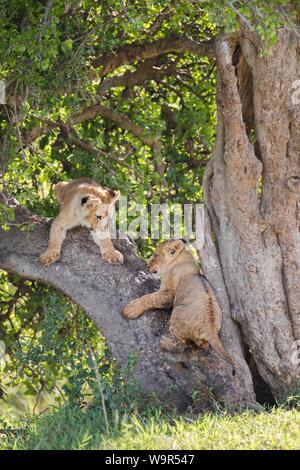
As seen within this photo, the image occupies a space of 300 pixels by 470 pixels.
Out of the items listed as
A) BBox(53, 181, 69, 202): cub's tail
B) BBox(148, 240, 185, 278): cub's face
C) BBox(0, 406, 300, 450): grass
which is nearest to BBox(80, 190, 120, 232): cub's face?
BBox(148, 240, 185, 278): cub's face

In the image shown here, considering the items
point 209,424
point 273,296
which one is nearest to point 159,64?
point 273,296

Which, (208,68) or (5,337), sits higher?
(208,68)

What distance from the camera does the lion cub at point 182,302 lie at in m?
7.94

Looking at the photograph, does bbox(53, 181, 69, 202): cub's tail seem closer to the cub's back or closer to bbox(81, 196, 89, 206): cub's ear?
bbox(81, 196, 89, 206): cub's ear

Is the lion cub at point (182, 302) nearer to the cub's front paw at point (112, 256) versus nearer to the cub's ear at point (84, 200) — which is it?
the cub's front paw at point (112, 256)

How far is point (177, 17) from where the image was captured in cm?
840

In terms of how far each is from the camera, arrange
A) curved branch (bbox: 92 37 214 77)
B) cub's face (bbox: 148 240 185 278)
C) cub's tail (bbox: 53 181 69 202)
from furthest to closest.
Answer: curved branch (bbox: 92 37 214 77)
cub's tail (bbox: 53 181 69 202)
cub's face (bbox: 148 240 185 278)

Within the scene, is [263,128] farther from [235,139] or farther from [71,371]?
[71,371]

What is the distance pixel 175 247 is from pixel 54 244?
1171mm

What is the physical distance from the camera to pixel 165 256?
8680 millimetres

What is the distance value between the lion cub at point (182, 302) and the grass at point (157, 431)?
89 cm

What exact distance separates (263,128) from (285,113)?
0.27 meters

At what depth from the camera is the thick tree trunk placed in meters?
8.42

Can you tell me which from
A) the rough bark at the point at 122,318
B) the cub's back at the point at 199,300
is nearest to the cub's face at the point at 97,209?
the rough bark at the point at 122,318
